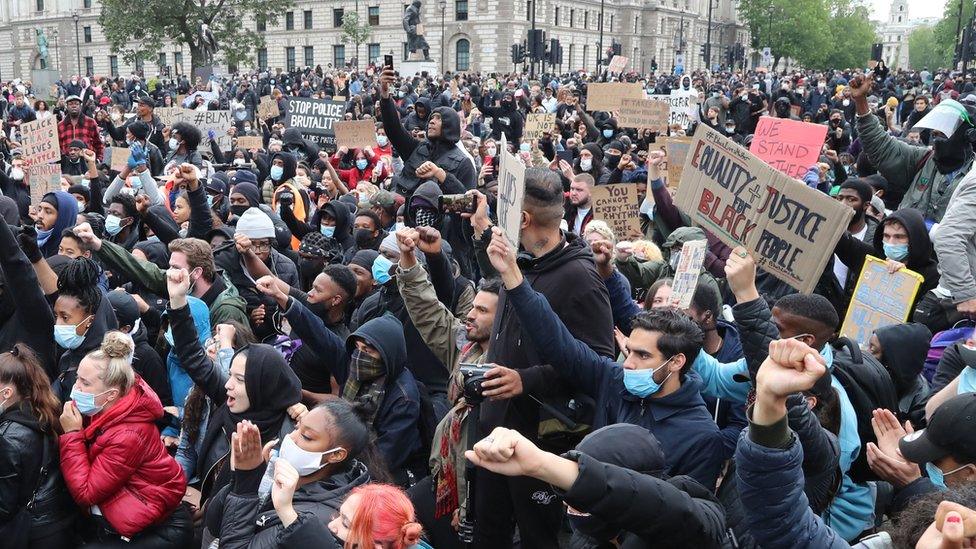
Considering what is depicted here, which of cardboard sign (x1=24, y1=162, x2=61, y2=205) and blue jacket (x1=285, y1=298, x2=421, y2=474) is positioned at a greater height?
cardboard sign (x1=24, y1=162, x2=61, y2=205)

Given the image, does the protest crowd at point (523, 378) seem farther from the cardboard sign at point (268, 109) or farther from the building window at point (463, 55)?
the building window at point (463, 55)

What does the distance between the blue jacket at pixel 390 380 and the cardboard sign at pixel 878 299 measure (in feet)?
7.97

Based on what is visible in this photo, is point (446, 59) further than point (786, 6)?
No

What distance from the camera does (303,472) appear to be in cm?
339

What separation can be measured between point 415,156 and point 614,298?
143 inches

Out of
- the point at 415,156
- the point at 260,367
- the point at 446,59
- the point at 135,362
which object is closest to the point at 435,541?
the point at 260,367

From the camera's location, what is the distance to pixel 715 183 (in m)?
4.11

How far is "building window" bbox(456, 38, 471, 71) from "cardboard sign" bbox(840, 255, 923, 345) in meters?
67.1

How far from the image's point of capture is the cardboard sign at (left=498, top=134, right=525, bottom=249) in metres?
3.44

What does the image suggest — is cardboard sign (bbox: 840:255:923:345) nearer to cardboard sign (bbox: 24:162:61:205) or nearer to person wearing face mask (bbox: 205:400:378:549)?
person wearing face mask (bbox: 205:400:378:549)

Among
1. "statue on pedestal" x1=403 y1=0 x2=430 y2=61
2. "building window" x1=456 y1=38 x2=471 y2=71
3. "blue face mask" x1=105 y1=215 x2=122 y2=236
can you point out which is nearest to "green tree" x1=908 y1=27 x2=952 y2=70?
"building window" x1=456 y1=38 x2=471 y2=71

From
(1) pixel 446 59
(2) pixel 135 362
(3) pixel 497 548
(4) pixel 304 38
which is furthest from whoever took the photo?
(4) pixel 304 38

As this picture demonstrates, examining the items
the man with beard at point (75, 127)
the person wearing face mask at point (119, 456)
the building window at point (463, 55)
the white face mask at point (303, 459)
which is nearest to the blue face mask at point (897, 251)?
the white face mask at point (303, 459)

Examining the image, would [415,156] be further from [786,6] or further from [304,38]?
[786,6]
